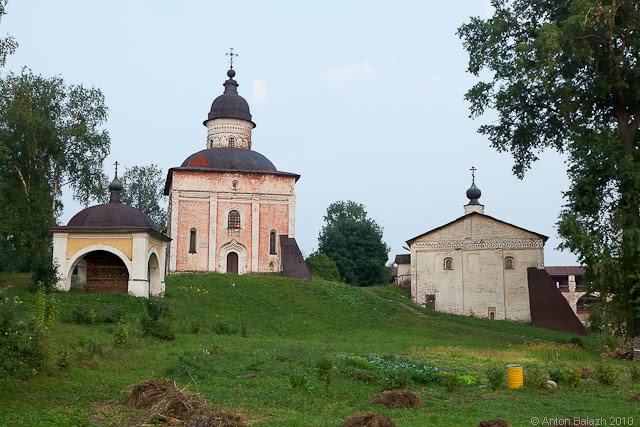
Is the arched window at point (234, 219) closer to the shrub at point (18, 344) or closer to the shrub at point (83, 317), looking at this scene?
the shrub at point (83, 317)

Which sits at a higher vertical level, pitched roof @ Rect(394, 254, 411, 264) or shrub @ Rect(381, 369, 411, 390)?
pitched roof @ Rect(394, 254, 411, 264)

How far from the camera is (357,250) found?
50.8 meters

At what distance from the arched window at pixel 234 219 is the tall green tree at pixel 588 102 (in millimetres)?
18005

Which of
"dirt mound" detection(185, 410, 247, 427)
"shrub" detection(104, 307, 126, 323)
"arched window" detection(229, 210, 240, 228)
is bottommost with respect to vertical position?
"dirt mound" detection(185, 410, 247, 427)

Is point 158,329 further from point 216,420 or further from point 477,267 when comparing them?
point 477,267

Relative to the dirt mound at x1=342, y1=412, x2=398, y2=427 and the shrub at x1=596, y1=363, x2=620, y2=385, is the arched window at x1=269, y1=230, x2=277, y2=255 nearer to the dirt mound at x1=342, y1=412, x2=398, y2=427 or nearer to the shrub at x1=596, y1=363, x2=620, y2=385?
the shrub at x1=596, y1=363, x2=620, y2=385

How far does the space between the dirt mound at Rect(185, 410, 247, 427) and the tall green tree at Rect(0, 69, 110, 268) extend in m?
22.9

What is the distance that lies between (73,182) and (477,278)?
21387 mm

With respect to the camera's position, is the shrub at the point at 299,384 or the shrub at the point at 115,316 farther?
the shrub at the point at 115,316

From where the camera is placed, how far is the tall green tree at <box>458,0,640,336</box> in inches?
750

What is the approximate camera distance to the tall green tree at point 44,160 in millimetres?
29188

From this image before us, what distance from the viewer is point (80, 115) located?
32094 mm

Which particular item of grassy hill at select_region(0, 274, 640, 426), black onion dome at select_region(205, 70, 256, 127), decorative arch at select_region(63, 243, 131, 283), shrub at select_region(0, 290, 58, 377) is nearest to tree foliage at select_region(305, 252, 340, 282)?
black onion dome at select_region(205, 70, 256, 127)

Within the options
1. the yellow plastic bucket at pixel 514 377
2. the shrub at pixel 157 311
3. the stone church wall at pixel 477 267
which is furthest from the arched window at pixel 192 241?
the yellow plastic bucket at pixel 514 377
